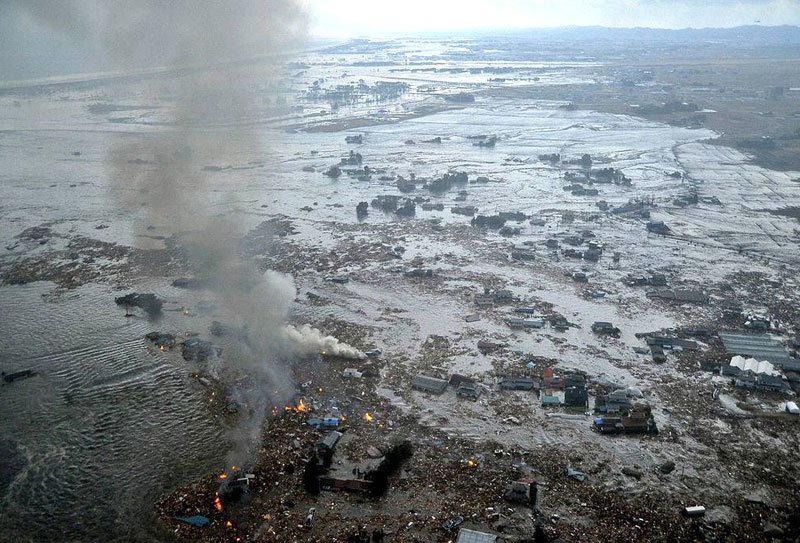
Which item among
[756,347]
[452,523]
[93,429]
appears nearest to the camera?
[452,523]

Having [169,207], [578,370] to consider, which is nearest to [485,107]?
[169,207]

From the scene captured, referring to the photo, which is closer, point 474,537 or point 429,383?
point 474,537

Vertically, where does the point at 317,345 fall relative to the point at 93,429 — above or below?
above

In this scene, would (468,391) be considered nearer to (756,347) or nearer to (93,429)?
(756,347)

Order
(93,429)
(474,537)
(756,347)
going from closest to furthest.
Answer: (474,537), (93,429), (756,347)

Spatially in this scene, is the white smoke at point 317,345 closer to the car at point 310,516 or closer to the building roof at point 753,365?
the car at point 310,516

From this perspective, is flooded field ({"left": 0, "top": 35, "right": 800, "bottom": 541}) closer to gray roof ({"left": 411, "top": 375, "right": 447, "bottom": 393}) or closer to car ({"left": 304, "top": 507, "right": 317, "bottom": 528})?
gray roof ({"left": 411, "top": 375, "right": 447, "bottom": 393})

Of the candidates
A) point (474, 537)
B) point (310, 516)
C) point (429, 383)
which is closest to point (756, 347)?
point (429, 383)
